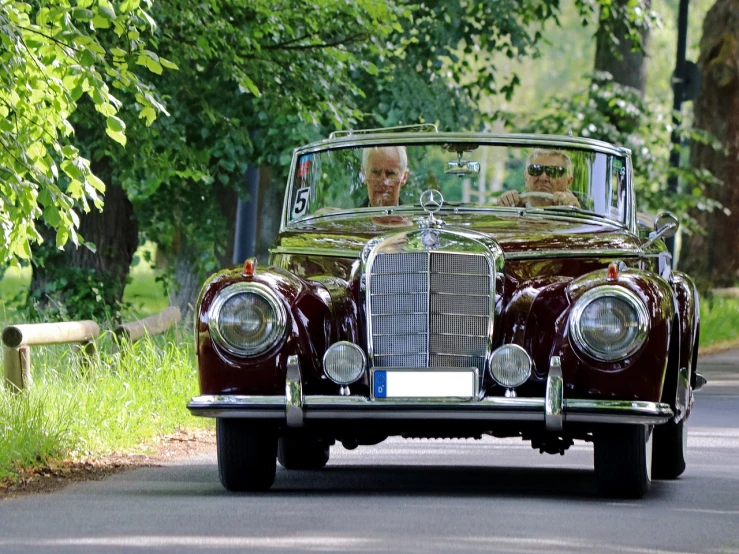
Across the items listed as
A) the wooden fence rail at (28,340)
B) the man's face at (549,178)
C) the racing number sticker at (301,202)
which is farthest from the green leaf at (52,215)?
the man's face at (549,178)

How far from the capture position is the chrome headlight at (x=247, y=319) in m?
8.13

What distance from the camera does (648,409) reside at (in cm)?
788

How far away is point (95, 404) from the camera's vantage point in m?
10.8

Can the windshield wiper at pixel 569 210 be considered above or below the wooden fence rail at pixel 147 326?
above

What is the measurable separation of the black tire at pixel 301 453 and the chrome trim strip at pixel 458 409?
1.79 metres

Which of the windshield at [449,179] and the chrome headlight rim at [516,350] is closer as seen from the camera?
the chrome headlight rim at [516,350]

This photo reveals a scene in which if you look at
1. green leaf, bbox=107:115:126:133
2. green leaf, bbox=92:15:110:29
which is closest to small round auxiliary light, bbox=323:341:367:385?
green leaf, bbox=107:115:126:133

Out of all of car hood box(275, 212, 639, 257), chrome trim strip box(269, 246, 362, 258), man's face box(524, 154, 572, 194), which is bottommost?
chrome trim strip box(269, 246, 362, 258)

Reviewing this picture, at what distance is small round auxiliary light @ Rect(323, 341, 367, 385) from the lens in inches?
321

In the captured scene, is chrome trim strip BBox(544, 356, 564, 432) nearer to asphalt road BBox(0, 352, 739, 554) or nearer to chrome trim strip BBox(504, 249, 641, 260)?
asphalt road BBox(0, 352, 739, 554)

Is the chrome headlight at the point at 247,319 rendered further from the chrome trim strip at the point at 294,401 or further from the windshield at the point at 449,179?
the windshield at the point at 449,179

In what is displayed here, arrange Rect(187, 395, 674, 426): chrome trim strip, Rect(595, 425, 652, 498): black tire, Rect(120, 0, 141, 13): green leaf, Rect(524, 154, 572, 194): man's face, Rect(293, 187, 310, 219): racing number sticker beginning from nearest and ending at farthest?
Rect(187, 395, 674, 426): chrome trim strip → Rect(595, 425, 652, 498): black tire → Rect(524, 154, 572, 194): man's face → Rect(293, 187, 310, 219): racing number sticker → Rect(120, 0, 141, 13): green leaf

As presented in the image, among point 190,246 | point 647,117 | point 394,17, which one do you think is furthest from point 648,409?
point 647,117

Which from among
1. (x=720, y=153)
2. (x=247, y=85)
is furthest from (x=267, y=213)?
(x=720, y=153)
